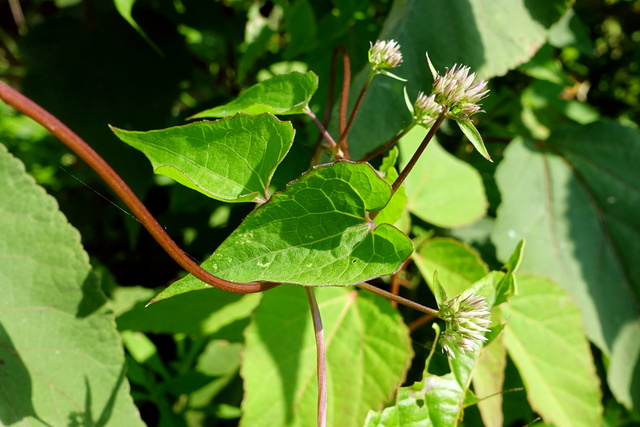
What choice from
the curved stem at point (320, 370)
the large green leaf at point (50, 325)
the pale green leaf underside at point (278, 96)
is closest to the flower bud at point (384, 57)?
the pale green leaf underside at point (278, 96)

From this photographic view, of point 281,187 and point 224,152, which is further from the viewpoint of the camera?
point 281,187

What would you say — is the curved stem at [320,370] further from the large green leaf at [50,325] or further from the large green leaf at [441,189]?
the large green leaf at [441,189]

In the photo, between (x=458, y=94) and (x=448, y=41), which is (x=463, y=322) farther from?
(x=448, y=41)

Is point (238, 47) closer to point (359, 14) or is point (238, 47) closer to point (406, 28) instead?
point (359, 14)

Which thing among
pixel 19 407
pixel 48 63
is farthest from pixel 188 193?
pixel 19 407

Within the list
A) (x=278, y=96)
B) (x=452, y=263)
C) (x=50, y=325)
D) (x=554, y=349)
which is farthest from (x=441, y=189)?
(x=50, y=325)

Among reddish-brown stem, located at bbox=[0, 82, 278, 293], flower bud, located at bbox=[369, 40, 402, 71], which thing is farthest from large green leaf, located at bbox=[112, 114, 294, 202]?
flower bud, located at bbox=[369, 40, 402, 71]

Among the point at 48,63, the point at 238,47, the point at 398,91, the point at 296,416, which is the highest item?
the point at 238,47
